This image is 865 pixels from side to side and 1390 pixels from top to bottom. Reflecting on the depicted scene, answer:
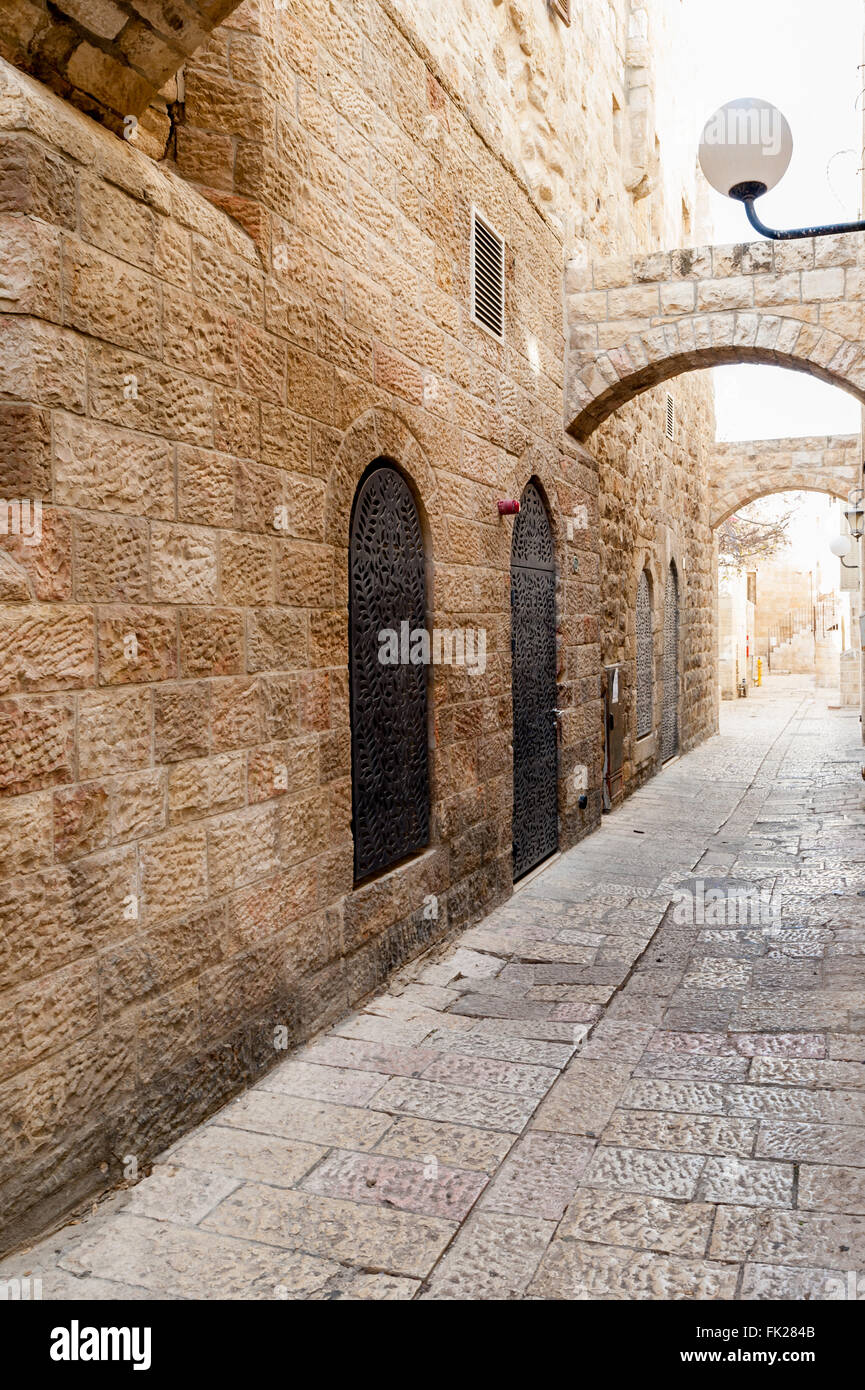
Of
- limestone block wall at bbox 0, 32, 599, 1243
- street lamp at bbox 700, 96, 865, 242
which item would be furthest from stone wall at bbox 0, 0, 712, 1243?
street lamp at bbox 700, 96, 865, 242

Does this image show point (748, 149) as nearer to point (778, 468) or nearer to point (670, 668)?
point (670, 668)

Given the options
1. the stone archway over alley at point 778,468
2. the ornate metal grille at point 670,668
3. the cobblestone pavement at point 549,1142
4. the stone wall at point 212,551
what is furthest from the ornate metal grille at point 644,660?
the stone archway over alley at point 778,468

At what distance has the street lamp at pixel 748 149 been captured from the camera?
3807mm

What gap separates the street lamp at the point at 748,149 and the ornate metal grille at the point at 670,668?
6.84 meters

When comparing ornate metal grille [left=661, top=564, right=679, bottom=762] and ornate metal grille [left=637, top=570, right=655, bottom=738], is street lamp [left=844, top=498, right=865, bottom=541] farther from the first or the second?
ornate metal grille [left=637, top=570, right=655, bottom=738]

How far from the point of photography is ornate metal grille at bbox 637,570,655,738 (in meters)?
9.45

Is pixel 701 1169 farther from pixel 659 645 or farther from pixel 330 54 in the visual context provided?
pixel 659 645

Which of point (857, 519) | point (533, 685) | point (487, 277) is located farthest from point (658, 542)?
point (487, 277)

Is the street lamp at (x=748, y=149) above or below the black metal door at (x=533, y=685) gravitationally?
above

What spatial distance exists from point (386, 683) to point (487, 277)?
242cm

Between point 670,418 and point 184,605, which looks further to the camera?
point 670,418

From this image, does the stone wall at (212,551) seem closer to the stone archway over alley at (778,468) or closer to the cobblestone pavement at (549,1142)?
the cobblestone pavement at (549,1142)

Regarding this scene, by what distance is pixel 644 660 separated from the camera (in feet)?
31.8

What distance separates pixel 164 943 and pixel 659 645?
27.4 ft
